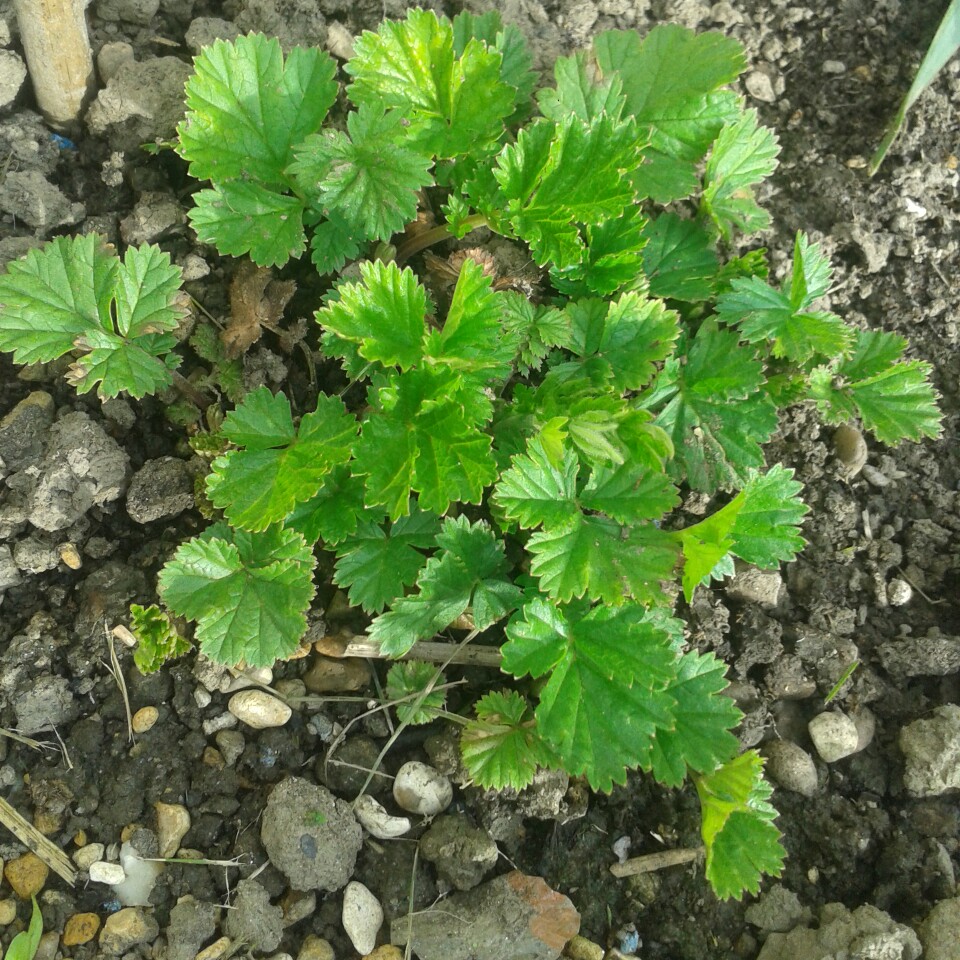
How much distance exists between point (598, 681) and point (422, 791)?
493 mm

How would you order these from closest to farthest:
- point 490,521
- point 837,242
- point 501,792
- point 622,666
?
point 622,666 < point 501,792 < point 490,521 < point 837,242

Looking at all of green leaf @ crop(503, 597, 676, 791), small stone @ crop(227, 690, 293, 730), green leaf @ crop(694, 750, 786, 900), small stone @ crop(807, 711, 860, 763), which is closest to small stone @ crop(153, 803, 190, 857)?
small stone @ crop(227, 690, 293, 730)

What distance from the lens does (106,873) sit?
192 centimetres

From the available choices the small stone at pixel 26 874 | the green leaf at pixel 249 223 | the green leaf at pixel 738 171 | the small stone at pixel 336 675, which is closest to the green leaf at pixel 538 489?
the small stone at pixel 336 675

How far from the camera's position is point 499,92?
2.10 metres

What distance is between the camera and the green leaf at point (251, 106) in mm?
2109

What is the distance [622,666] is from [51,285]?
1.53 m

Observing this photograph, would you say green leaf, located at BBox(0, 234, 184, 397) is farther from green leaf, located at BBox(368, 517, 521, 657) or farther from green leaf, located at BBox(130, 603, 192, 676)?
green leaf, located at BBox(368, 517, 521, 657)

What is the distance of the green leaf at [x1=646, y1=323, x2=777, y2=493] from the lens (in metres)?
2.20

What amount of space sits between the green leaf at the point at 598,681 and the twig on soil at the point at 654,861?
0.99 feet

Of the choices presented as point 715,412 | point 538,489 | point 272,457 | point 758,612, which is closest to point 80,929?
point 272,457

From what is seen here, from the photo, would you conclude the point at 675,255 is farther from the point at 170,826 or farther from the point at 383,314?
the point at 170,826

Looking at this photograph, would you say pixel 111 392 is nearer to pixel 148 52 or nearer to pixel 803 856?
pixel 148 52

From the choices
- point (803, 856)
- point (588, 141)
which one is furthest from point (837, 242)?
point (803, 856)
